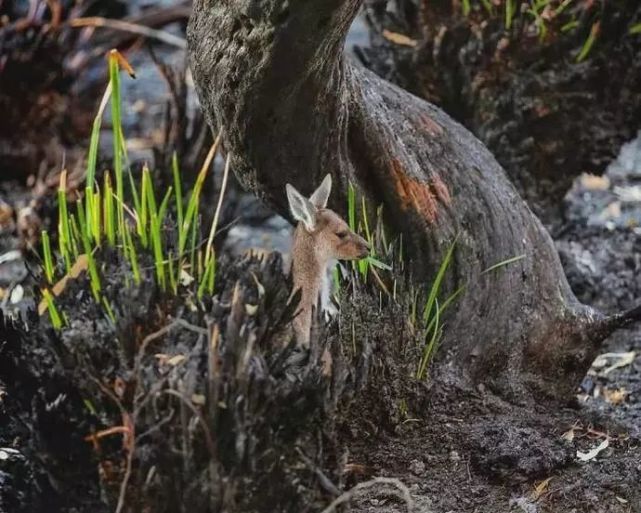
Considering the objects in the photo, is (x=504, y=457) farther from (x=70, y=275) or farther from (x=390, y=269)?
(x=70, y=275)

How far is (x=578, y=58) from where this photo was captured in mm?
2729

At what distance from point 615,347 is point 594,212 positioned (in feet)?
3.41

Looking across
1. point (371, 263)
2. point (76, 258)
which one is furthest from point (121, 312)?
point (371, 263)

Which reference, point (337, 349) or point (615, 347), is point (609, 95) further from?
point (337, 349)

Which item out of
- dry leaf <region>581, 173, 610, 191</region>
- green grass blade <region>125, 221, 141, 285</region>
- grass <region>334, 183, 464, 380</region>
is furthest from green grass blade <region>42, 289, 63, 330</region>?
dry leaf <region>581, 173, 610, 191</region>

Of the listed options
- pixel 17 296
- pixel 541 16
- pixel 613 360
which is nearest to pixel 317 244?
pixel 613 360

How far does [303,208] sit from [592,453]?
0.68m

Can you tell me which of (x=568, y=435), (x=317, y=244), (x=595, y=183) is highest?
(x=317, y=244)

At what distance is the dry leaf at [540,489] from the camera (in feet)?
5.30

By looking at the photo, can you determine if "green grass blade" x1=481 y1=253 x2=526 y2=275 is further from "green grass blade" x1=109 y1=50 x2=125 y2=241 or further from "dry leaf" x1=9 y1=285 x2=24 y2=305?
"dry leaf" x1=9 y1=285 x2=24 y2=305

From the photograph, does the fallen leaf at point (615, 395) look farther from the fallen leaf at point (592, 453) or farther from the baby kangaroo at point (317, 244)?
the baby kangaroo at point (317, 244)

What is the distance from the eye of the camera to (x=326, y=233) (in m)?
1.61

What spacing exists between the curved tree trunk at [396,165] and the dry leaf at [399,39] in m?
0.71

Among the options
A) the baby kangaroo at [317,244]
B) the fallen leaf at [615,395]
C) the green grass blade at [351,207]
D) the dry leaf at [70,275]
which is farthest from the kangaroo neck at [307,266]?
the fallen leaf at [615,395]
